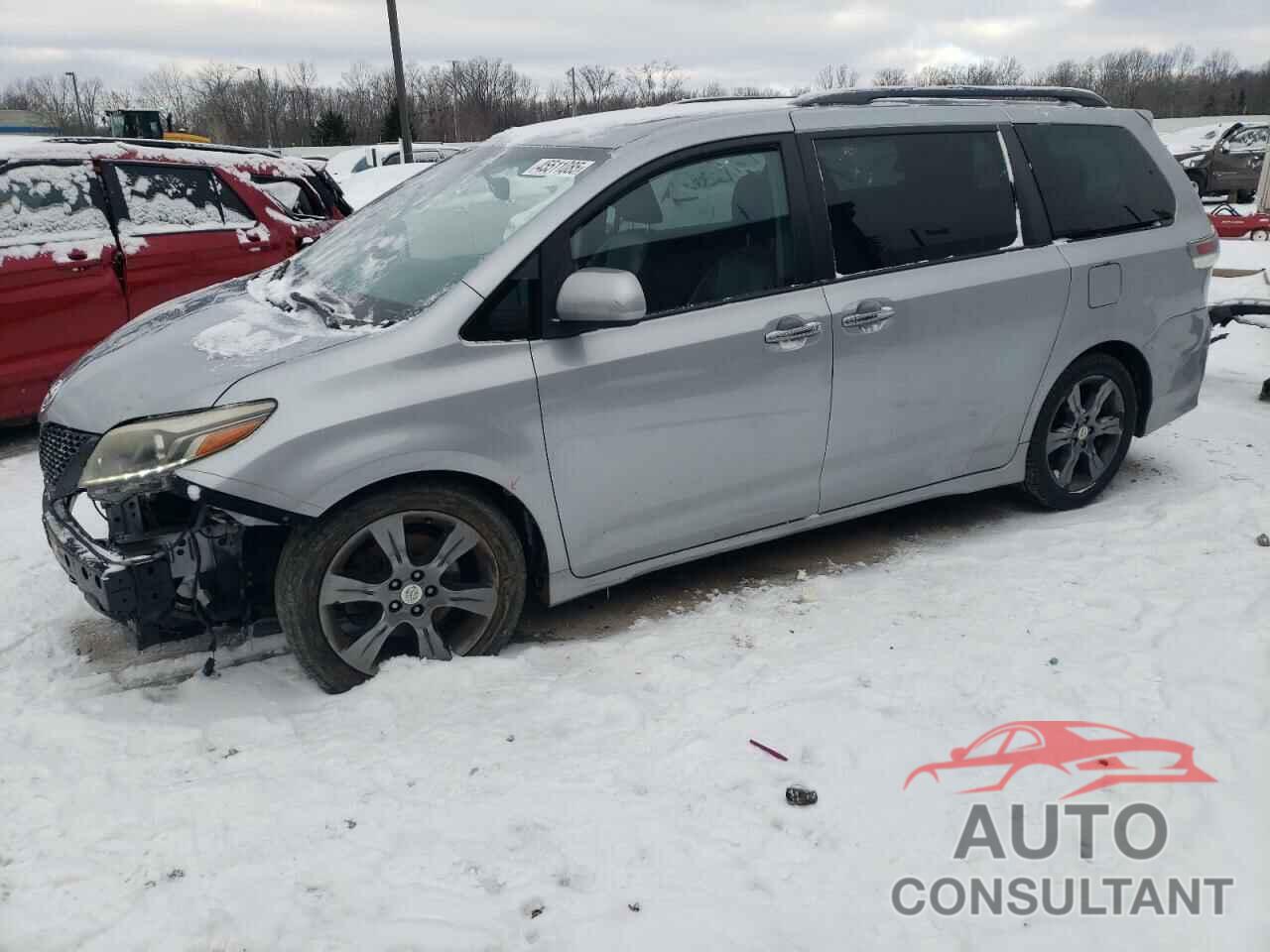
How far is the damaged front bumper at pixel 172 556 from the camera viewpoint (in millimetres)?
2922

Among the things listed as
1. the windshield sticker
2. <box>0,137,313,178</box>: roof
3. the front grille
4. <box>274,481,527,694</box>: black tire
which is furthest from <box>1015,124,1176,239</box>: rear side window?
<box>0,137,313,178</box>: roof

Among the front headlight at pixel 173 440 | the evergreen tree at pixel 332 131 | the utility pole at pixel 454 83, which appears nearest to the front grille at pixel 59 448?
Answer: the front headlight at pixel 173 440

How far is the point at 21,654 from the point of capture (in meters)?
3.53

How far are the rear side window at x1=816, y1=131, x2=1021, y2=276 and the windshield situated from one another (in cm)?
97

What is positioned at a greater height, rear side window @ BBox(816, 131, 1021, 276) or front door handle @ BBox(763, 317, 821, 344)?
rear side window @ BBox(816, 131, 1021, 276)

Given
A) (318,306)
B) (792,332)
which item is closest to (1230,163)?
(792,332)

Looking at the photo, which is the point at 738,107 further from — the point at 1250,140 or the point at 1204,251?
the point at 1250,140

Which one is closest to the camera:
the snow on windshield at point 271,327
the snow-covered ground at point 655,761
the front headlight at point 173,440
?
the snow-covered ground at point 655,761

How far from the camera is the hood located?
9.94 ft

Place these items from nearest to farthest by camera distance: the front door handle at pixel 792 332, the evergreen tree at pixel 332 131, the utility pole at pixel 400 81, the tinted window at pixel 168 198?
the front door handle at pixel 792 332 < the tinted window at pixel 168 198 < the utility pole at pixel 400 81 < the evergreen tree at pixel 332 131

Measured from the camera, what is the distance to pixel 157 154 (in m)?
6.65

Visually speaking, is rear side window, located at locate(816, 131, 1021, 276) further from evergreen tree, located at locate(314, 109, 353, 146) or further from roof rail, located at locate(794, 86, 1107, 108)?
evergreen tree, located at locate(314, 109, 353, 146)

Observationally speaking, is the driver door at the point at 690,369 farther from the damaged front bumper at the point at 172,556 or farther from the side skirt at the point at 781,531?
the damaged front bumper at the point at 172,556

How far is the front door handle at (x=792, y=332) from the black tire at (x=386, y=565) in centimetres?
117
